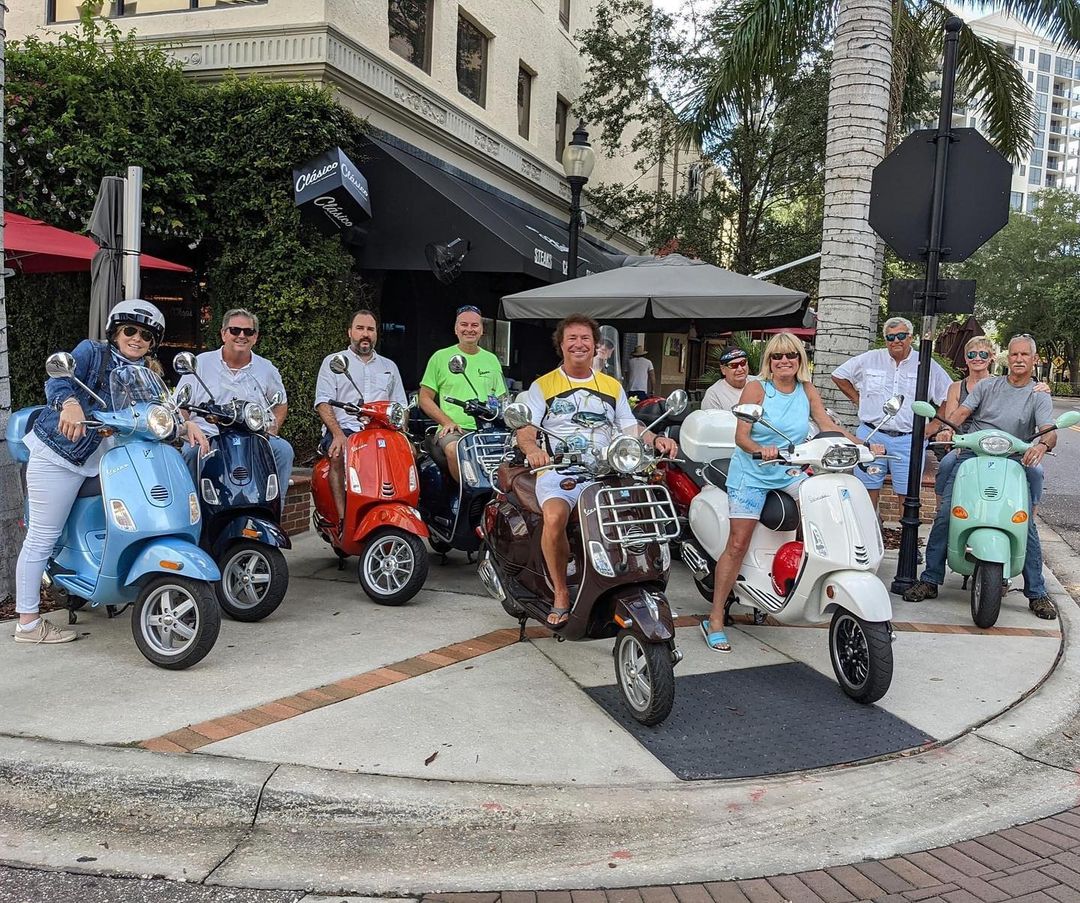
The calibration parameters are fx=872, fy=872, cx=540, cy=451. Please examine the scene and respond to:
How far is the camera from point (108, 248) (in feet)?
20.4

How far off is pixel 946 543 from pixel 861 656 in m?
2.48

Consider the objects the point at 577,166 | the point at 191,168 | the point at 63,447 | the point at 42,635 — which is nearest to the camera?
the point at 63,447

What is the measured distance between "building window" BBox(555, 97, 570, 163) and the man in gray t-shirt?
13.0m

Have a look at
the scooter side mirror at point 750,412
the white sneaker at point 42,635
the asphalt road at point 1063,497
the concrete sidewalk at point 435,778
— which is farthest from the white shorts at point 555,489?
the asphalt road at point 1063,497

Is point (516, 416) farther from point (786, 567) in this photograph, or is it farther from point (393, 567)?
point (393, 567)

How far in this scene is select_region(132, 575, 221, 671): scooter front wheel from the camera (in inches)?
166

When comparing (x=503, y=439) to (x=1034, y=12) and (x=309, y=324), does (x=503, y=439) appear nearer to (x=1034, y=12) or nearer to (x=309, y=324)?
(x=309, y=324)

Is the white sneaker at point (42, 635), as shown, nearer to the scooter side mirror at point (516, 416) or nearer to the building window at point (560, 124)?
the scooter side mirror at point (516, 416)

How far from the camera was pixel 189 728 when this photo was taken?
363cm

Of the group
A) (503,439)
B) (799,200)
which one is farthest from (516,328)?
(503,439)

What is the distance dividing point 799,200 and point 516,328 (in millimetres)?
6873

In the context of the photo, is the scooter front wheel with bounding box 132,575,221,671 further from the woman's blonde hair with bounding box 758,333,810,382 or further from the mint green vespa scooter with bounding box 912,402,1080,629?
the mint green vespa scooter with bounding box 912,402,1080,629

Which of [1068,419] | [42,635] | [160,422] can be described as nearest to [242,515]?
[160,422]

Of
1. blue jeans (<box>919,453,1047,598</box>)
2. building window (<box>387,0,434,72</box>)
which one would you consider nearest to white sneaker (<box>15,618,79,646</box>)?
blue jeans (<box>919,453,1047,598</box>)
